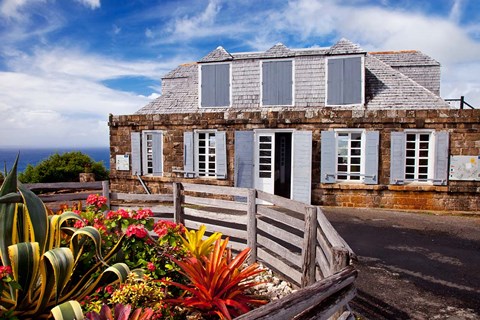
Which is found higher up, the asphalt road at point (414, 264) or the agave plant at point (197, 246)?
the agave plant at point (197, 246)

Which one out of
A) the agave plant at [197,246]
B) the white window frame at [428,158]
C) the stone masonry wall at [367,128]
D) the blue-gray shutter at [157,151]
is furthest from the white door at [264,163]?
the agave plant at [197,246]

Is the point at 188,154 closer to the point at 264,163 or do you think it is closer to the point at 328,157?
the point at 264,163

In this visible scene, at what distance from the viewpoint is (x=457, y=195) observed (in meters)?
10.6

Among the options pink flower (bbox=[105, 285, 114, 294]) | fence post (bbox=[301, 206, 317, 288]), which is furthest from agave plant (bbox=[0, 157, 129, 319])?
fence post (bbox=[301, 206, 317, 288])

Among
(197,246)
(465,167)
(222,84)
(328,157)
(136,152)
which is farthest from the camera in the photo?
(222,84)

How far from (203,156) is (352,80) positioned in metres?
6.47

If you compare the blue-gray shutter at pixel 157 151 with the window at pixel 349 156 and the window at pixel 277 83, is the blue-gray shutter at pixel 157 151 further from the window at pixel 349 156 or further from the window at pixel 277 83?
the window at pixel 349 156

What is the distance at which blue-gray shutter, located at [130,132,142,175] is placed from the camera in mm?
12914

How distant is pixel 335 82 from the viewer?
1235cm

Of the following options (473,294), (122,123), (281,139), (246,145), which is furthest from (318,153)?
(122,123)

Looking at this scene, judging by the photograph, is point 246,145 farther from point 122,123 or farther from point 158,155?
point 122,123

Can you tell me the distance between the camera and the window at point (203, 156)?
11953 millimetres

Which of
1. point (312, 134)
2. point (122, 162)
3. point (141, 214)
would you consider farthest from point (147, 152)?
point (141, 214)

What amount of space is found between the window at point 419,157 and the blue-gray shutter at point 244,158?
15.7 feet
